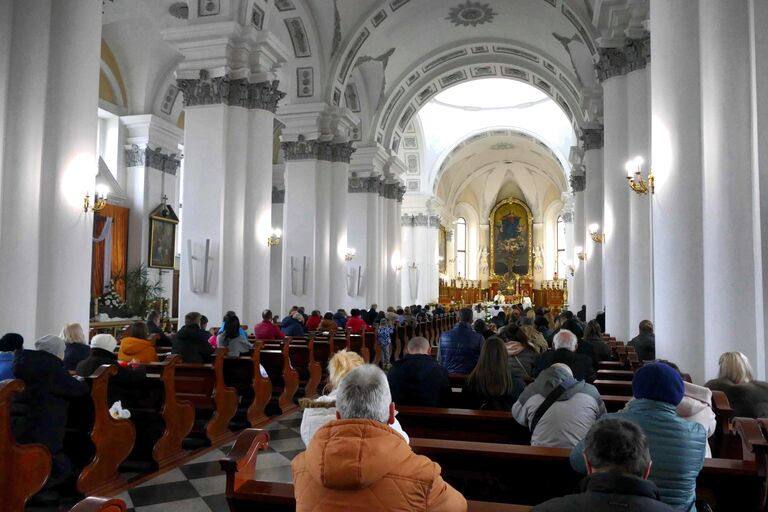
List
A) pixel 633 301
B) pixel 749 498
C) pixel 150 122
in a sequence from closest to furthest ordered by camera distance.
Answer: pixel 749 498 → pixel 633 301 → pixel 150 122

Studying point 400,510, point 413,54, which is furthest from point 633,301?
point 413,54

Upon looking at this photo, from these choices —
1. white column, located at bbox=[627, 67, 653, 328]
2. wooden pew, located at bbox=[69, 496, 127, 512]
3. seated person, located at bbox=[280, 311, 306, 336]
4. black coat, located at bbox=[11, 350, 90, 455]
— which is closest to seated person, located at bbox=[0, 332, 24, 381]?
black coat, located at bbox=[11, 350, 90, 455]

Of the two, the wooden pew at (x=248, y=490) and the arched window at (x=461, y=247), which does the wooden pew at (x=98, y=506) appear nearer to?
the wooden pew at (x=248, y=490)

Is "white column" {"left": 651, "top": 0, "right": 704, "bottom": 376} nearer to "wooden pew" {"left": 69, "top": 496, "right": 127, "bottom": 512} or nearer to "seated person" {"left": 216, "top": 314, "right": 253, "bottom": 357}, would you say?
"seated person" {"left": 216, "top": 314, "right": 253, "bottom": 357}

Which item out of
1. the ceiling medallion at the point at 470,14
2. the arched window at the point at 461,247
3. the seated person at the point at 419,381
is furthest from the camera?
the arched window at the point at 461,247

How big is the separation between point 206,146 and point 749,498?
1048 cm

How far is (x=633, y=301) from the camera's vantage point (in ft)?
32.8

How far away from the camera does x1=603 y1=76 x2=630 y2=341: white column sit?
11000mm

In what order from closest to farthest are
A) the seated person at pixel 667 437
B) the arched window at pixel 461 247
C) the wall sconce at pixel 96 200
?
1. the seated person at pixel 667 437
2. the wall sconce at pixel 96 200
3. the arched window at pixel 461 247

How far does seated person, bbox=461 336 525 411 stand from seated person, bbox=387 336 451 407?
27 centimetres

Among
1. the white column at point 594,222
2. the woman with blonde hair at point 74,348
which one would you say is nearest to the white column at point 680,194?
the woman with blonde hair at point 74,348

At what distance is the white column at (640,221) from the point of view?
386 inches

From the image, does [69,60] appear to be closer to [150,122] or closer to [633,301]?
[633,301]

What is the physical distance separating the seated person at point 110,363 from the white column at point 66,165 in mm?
1972
